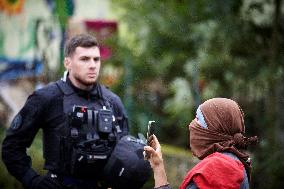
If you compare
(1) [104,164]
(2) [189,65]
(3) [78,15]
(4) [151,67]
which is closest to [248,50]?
(2) [189,65]

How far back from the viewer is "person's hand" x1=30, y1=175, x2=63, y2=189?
5066mm

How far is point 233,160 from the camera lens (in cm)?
355

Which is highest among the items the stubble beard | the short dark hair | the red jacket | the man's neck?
the short dark hair

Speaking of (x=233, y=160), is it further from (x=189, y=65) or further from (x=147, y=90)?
(x=147, y=90)

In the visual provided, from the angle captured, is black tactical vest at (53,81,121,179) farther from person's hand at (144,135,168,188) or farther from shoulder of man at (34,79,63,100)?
person's hand at (144,135,168,188)

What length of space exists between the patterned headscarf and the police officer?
1509 mm

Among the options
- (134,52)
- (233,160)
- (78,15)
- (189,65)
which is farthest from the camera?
(78,15)

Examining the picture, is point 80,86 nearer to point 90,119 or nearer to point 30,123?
point 90,119

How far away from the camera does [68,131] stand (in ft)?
16.5

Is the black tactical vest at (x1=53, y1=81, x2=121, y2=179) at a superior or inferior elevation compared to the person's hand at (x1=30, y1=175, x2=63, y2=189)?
superior

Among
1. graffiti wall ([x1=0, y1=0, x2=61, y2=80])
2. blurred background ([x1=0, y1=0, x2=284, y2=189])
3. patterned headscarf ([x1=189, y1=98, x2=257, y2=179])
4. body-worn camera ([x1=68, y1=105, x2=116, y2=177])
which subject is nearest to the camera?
patterned headscarf ([x1=189, y1=98, x2=257, y2=179])

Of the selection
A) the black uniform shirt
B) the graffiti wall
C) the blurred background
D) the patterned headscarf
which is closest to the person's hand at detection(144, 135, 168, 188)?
the patterned headscarf

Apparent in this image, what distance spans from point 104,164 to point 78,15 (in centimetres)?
811

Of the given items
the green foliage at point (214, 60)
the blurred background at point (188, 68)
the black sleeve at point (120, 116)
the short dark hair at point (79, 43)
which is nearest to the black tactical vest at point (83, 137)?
the black sleeve at point (120, 116)
